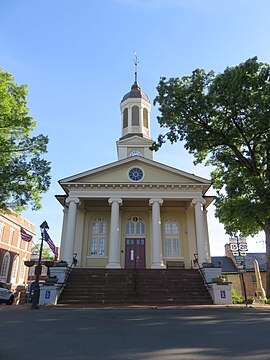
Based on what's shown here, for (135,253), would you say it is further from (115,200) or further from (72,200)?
(72,200)

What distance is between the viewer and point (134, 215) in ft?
79.6

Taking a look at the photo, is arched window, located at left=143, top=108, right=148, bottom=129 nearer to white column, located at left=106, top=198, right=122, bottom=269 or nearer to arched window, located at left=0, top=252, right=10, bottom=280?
white column, located at left=106, top=198, right=122, bottom=269

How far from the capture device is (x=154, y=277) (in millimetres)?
17516

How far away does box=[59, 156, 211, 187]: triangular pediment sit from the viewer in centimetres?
2202

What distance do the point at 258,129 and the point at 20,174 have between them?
1453cm

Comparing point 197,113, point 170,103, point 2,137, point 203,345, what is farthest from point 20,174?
point 203,345

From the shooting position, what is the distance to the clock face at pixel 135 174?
2281 cm

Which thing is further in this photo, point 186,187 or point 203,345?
point 186,187

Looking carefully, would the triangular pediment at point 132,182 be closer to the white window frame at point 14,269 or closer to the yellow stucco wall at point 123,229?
the yellow stucco wall at point 123,229

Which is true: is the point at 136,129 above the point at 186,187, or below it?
above

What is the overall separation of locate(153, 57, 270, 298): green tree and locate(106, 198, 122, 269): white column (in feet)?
18.6

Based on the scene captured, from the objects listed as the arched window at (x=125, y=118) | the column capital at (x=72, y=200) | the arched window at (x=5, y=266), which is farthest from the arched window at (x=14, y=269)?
the arched window at (x=125, y=118)

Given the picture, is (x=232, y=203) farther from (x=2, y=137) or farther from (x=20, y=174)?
(x=2, y=137)

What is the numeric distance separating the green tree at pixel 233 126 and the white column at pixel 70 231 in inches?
302
